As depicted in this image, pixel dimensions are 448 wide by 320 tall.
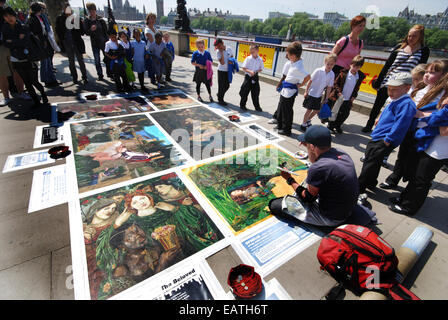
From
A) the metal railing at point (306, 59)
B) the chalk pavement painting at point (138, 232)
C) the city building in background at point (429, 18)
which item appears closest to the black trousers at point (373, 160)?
the chalk pavement painting at point (138, 232)

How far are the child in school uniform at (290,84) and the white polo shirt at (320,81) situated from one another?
16 cm

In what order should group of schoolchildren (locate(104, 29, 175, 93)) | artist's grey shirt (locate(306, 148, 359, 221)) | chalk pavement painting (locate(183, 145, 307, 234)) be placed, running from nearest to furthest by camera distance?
artist's grey shirt (locate(306, 148, 359, 221))
chalk pavement painting (locate(183, 145, 307, 234))
group of schoolchildren (locate(104, 29, 175, 93))

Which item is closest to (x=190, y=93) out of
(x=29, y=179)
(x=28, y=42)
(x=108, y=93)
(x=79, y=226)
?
(x=108, y=93)

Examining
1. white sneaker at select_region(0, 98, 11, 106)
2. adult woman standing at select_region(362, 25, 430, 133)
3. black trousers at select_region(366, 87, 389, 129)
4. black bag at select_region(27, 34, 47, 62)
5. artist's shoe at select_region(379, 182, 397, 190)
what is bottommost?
artist's shoe at select_region(379, 182, 397, 190)

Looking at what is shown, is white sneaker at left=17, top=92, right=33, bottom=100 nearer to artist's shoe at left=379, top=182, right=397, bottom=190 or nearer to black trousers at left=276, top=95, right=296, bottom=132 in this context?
black trousers at left=276, top=95, right=296, bottom=132

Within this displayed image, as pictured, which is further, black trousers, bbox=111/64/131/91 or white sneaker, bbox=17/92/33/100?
black trousers, bbox=111/64/131/91

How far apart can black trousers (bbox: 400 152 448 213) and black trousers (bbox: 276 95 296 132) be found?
2.45 m

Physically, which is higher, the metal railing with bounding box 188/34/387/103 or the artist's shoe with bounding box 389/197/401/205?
the metal railing with bounding box 188/34/387/103

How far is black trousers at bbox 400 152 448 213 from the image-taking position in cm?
256

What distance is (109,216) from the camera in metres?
2.53

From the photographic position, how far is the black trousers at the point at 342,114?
489cm

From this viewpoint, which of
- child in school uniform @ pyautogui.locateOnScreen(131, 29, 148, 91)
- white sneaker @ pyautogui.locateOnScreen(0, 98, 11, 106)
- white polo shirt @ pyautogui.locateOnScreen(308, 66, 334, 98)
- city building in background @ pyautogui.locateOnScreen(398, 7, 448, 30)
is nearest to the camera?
white polo shirt @ pyautogui.locateOnScreen(308, 66, 334, 98)

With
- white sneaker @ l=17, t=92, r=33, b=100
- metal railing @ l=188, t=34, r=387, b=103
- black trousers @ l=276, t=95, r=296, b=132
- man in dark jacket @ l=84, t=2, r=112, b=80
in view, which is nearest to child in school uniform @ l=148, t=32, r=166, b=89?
man in dark jacket @ l=84, t=2, r=112, b=80
